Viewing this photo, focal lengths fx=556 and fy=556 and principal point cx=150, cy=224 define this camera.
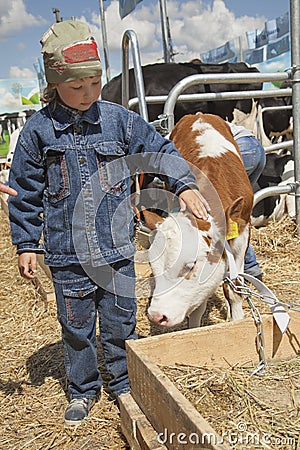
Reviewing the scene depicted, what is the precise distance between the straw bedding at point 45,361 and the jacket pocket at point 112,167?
97 cm

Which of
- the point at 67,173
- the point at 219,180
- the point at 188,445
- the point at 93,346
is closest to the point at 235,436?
the point at 188,445

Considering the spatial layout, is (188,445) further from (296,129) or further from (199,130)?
(296,129)

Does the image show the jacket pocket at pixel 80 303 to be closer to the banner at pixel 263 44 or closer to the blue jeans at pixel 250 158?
the blue jeans at pixel 250 158

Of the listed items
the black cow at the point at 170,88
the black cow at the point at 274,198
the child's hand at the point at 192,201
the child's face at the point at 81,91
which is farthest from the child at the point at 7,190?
the black cow at the point at 170,88

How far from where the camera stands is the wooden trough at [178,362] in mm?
1604

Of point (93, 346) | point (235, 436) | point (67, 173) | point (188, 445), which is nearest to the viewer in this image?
point (188, 445)

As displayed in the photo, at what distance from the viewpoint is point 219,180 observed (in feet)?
9.22

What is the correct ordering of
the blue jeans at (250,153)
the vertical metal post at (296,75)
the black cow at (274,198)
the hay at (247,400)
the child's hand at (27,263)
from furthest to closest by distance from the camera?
the black cow at (274,198)
the vertical metal post at (296,75)
the blue jeans at (250,153)
the child's hand at (27,263)
the hay at (247,400)

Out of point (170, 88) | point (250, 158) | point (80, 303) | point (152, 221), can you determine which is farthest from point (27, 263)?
point (170, 88)

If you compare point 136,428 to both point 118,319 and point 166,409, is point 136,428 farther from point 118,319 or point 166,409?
point 118,319

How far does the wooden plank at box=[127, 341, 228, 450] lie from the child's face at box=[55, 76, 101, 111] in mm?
948

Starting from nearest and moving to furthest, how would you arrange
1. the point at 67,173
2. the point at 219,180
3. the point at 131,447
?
1. the point at 131,447
2. the point at 67,173
3. the point at 219,180

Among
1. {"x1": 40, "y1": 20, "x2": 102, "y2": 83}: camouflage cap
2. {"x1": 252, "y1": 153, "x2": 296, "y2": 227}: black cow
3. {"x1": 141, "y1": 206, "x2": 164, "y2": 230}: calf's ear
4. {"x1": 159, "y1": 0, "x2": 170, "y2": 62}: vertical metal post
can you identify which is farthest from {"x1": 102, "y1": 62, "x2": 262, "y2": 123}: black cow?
{"x1": 40, "y1": 20, "x2": 102, "y2": 83}: camouflage cap

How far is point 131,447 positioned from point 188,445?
0.57 meters
